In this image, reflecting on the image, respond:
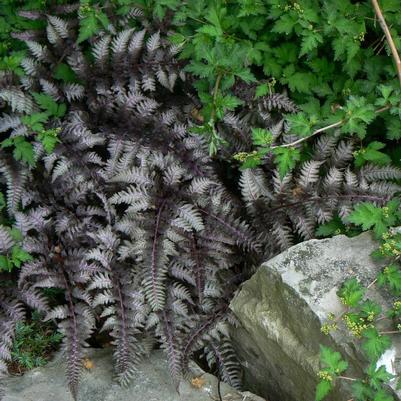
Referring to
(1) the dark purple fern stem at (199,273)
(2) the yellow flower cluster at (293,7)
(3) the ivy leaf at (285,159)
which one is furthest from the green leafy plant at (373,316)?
(2) the yellow flower cluster at (293,7)

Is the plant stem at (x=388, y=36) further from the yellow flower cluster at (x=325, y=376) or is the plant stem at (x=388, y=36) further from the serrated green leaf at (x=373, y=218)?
the yellow flower cluster at (x=325, y=376)

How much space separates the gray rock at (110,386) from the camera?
3501 mm

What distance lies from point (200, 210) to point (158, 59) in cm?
102

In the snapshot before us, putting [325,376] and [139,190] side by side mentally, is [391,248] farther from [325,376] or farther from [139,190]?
[139,190]

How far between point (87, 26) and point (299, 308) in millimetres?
2114

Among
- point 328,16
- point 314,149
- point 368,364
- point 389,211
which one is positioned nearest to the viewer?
point 368,364

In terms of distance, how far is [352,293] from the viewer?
309 centimetres

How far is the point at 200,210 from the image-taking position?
394 cm

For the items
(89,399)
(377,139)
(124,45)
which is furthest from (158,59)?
(89,399)

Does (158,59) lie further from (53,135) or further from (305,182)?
(305,182)

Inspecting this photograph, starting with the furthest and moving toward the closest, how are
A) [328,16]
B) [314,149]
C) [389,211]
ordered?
[314,149], [328,16], [389,211]

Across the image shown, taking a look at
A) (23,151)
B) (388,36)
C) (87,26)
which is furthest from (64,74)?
(388,36)

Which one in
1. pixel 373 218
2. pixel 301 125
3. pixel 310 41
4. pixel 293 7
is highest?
pixel 293 7

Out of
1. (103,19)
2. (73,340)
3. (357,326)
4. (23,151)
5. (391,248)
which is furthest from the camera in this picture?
(103,19)
